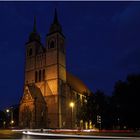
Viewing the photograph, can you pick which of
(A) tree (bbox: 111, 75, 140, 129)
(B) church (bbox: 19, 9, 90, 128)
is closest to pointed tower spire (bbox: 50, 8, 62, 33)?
(B) church (bbox: 19, 9, 90, 128)

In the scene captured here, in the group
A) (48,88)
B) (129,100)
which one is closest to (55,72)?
(48,88)

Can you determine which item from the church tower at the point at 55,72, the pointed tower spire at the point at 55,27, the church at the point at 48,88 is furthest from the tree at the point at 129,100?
the pointed tower spire at the point at 55,27

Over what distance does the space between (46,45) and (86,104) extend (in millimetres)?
19625

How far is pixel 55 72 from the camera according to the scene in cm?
6556

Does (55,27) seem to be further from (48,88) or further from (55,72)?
(48,88)

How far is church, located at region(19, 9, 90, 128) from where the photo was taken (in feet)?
205

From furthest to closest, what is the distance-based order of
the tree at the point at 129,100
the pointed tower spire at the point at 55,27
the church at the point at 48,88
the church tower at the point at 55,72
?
the pointed tower spire at the point at 55,27
the church tower at the point at 55,72
the church at the point at 48,88
the tree at the point at 129,100

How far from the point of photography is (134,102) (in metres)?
44.2

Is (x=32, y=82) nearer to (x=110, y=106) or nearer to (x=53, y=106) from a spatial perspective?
(x=53, y=106)

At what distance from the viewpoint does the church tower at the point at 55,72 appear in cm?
6300

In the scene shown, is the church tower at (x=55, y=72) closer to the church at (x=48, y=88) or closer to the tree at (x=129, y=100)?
the church at (x=48, y=88)

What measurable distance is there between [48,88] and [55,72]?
172 inches

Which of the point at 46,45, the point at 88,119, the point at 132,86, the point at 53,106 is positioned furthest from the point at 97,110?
the point at 46,45

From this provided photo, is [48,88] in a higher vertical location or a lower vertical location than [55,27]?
lower
